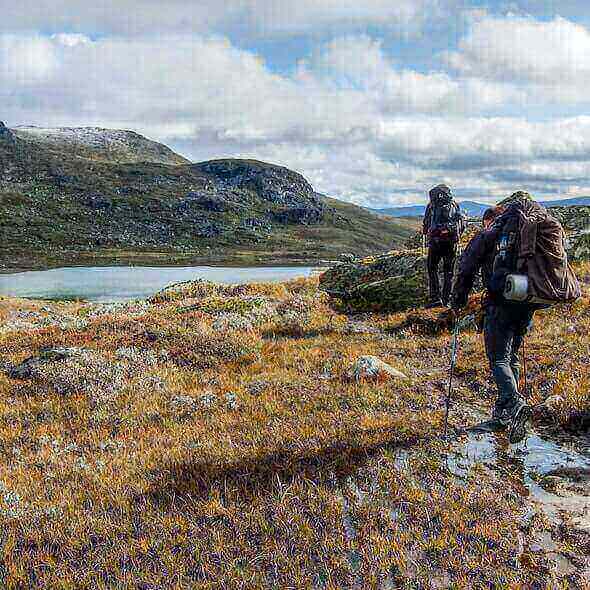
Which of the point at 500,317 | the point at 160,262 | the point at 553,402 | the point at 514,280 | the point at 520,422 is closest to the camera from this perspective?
the point at 514,280

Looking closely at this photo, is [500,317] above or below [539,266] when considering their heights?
below

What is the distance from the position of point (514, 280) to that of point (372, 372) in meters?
4.71

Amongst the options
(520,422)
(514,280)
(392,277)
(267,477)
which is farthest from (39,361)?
(392,277)

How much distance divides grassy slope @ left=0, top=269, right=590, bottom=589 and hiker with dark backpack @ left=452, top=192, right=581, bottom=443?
2.98 ft

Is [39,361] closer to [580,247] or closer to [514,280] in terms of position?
[514,280]

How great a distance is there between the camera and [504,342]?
7.31 meters

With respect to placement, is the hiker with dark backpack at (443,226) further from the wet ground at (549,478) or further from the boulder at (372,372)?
the wet ground at (549,478)

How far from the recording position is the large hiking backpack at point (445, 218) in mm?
15539

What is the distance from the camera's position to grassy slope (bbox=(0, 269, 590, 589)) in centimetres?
497

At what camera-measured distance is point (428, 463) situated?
22.5ft

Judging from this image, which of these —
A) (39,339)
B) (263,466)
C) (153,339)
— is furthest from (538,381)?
(39,339)

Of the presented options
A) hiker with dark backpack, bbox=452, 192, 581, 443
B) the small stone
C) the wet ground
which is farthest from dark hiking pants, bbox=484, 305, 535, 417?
the small stone

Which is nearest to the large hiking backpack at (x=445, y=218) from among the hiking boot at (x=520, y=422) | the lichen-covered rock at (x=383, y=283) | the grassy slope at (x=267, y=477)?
the lichen-covered rock at (x=383, y=283)

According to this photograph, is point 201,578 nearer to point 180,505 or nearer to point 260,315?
point 180,505
